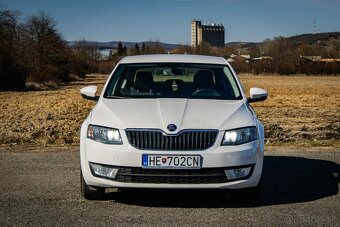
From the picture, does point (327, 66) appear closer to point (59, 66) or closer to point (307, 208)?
point (59, 66)

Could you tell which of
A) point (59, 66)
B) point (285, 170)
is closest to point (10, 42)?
point (59, 66)

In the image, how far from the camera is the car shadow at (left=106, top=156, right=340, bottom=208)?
575 centimetres

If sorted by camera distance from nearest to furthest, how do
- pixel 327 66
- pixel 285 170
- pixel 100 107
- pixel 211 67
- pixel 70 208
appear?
pixel 70 208
pixel 100 107
pixel 211 67
pixel 285 170
pixel 327 66

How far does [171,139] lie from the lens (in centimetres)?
530

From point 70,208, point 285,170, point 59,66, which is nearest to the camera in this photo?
point 70,208

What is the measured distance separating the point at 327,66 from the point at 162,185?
9629 centimetres

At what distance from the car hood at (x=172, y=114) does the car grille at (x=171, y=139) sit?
0.06 meters

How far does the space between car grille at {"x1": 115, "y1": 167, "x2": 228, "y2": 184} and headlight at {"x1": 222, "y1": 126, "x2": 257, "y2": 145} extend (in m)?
0.30

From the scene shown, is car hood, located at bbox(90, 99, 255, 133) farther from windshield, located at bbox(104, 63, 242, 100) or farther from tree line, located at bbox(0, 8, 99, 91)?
tree line, located at bbox(0, 8, 99, 91)

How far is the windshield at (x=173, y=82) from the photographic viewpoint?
6621 mm

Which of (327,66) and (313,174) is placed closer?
(313,174)

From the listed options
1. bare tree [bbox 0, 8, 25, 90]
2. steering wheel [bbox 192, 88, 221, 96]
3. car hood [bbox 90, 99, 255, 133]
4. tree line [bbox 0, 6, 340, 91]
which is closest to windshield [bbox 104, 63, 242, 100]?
steering wheel [bbox 192, 88, 221, 96]

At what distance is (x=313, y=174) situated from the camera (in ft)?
24.9

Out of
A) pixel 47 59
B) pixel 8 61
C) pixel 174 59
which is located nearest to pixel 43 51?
pixel 47 59
